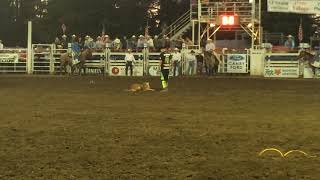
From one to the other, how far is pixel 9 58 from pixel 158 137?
105 feet

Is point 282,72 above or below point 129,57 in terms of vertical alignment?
below

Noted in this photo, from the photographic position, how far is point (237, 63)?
125ft

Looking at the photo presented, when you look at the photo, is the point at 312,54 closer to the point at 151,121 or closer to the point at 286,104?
the point at 286,104

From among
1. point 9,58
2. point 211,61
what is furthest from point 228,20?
point 9,58

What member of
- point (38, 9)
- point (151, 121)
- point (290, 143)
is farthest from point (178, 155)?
point (38, 9)

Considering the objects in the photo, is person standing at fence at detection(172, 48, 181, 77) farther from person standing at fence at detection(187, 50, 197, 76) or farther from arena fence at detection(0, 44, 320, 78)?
person standing at fence at detection(187, 50, 197, 76)

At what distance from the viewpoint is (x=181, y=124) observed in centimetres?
1339

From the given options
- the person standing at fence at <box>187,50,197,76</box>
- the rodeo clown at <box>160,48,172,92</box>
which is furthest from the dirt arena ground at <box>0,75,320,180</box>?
the person standing at fence at <box>187,50,197,76</box>

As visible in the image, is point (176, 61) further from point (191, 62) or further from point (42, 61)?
point (42, 61)

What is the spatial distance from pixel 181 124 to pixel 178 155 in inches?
158

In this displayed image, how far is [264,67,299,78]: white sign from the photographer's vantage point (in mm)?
36406

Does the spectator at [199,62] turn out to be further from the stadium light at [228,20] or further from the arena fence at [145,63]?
the stadium light at [228,20]

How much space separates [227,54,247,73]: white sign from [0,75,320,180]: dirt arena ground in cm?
1755

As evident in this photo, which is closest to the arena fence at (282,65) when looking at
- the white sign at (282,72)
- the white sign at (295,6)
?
the white sign at (282,72)
